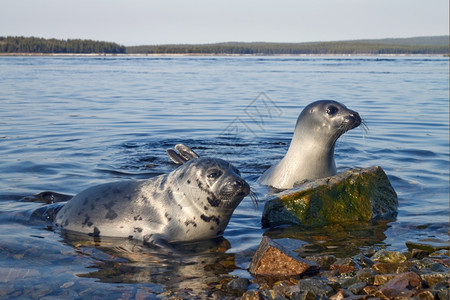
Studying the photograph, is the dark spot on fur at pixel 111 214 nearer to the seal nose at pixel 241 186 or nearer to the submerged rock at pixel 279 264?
the seal nose at pixel 241 186

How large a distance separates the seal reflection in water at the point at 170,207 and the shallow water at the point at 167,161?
0.55 feet

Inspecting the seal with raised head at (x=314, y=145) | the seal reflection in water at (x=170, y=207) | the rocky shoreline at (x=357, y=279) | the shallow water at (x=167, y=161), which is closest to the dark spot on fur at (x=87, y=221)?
the seal reflection in water at (x=170, y=207)

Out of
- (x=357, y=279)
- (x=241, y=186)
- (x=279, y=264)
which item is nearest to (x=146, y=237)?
(x=241, y=186)

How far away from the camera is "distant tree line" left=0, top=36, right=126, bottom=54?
108 meters

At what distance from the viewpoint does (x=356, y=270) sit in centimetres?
492

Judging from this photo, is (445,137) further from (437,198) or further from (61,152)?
(61,152)

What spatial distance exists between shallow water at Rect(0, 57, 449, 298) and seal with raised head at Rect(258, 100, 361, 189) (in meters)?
0.79

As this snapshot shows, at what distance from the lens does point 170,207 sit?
19.2 feet

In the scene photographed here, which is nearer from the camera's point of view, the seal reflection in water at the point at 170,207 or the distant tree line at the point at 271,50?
the seal reflection in water at the point at 170,207

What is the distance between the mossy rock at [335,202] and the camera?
21.8 feet

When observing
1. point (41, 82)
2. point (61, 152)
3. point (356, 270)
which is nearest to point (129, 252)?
point (356, 270)

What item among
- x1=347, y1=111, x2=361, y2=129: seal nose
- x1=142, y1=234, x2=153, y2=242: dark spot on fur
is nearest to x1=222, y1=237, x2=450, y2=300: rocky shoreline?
x1=142, y1=234, x2=153, y2=242: dark spot on fur

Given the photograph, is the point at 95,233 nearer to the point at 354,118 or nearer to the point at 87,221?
the point at 87,221

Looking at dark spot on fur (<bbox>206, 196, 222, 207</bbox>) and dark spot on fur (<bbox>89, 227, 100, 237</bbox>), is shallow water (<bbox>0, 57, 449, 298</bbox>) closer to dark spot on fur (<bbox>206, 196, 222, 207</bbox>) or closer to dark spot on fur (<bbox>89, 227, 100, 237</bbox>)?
dark spot on fur (<bbox>89, 227, 100, 237</bbox>)
